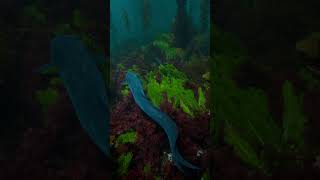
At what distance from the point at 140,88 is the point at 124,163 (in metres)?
0.61

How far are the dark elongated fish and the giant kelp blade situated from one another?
0.24 m

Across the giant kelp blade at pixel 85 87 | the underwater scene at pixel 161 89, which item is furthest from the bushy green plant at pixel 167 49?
the giant kelp blade at pixel 85 87

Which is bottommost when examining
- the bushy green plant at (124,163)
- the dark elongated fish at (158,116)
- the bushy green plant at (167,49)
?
the bushy green plant at (124,163)

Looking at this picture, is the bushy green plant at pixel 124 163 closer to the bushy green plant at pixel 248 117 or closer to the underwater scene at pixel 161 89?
the underwater scene at pixel 161 89

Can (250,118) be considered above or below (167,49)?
below

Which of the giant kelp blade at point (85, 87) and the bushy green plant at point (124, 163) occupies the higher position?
the giant kelp blade at point (85, 87)

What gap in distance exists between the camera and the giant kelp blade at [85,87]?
11.0 feet

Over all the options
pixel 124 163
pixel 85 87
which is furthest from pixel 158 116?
pixel 85 87

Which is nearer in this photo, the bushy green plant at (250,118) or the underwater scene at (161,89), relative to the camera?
the bushy green plant at (250,118)

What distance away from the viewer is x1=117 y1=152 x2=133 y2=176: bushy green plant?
3311mm

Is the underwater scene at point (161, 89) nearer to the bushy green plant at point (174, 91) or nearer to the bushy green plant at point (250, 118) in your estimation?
the bushy green plant at point (174, 91)

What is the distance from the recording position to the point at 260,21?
10.7 feet

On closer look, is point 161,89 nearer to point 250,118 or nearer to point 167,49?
point 167,49

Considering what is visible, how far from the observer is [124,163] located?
332 centimetres
